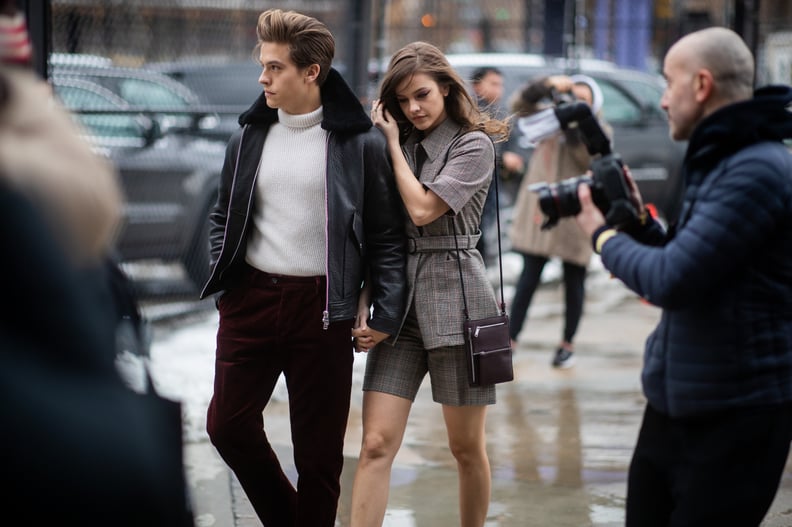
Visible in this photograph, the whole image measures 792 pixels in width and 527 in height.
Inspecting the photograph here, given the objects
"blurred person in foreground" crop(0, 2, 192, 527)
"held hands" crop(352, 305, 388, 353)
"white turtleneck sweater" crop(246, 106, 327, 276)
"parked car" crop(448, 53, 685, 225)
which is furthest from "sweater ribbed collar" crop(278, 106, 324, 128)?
"parked car" crop(448, 53, 685, 225)

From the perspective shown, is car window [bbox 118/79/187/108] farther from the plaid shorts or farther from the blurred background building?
the plaid shorts

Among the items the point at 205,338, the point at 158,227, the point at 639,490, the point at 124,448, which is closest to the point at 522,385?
the point at 205,338

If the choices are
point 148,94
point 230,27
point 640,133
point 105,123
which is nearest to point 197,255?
point 105,123

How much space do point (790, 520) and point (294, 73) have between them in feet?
9.00

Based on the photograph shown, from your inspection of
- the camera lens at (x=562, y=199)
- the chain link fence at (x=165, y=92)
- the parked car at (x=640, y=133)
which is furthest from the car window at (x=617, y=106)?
the camera lens at (x=562, y=199)

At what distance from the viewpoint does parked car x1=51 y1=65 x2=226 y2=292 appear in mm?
8633

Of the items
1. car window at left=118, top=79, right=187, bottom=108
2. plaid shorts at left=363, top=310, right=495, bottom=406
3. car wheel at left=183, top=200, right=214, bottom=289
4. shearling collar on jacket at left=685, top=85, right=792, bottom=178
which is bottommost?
car wheel at left=183, top=200, right=214, bottom=289

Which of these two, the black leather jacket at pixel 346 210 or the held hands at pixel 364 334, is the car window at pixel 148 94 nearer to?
the black leather jacket at pixel 346 210

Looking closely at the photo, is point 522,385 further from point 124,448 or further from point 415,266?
point 124,448

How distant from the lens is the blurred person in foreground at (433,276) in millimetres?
3854

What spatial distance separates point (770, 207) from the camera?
2686 millimetres

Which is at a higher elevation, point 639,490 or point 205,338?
point 639,490

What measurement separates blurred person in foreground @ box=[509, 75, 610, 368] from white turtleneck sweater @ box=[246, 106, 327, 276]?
3.50 metres

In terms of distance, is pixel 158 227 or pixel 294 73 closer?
pixel 294 73
